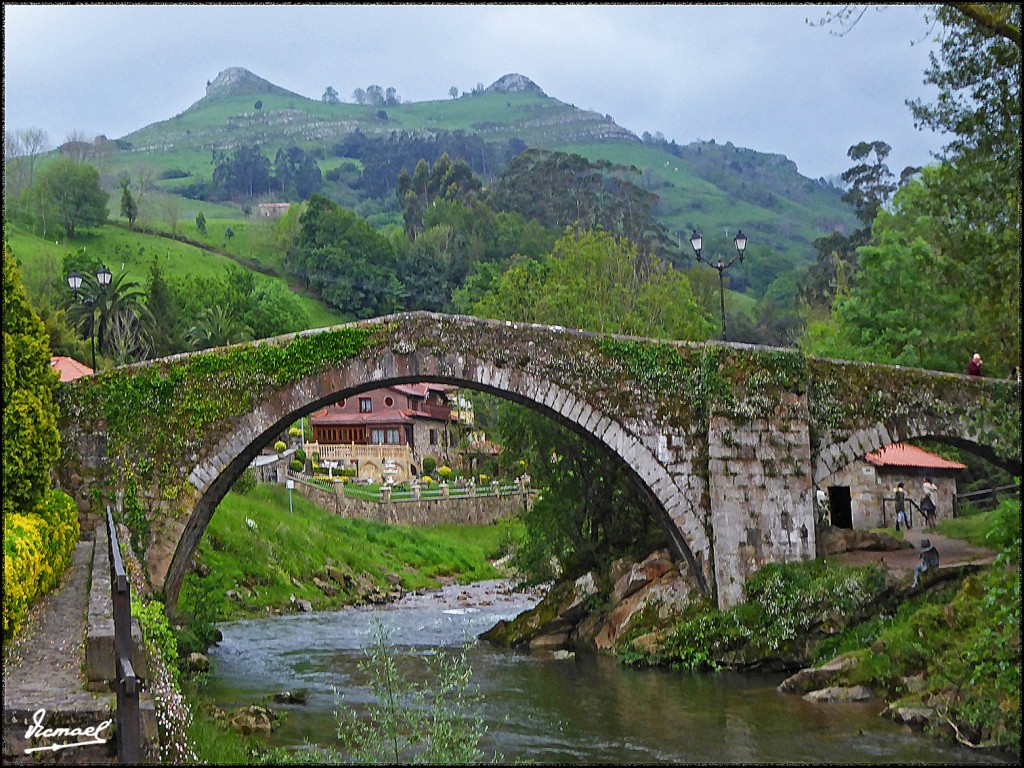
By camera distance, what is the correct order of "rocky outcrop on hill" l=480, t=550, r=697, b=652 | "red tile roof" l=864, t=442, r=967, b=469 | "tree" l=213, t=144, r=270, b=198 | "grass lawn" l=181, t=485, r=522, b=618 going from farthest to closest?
1. "tree" l=213, t=144, r=270, b=198
2. "red tile roof" l=864, t=442, r=967, b=469
3. "grass lawn" l=181, t=485, r=522, b=618
4. "rocky outcrop on hill" l=480, t=550, r=697, b=652

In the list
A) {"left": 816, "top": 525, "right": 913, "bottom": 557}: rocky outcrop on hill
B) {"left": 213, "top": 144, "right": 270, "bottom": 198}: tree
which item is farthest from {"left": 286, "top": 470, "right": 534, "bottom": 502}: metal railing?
{"left": 213, "top": 144, "right": 270, "bottom": 198}: tree

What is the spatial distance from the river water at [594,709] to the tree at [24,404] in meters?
3.93

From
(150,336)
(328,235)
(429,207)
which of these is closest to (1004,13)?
(150,336)

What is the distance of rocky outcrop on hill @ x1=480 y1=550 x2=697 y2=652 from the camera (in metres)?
21.7

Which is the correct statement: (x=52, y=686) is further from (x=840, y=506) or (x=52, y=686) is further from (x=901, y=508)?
(x=840, y=506)

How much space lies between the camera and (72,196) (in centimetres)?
8500

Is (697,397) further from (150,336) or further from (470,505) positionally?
(150,336)

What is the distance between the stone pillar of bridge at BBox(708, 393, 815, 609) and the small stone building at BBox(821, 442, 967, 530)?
1202 cm

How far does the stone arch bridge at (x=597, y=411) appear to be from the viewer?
20.4 metres

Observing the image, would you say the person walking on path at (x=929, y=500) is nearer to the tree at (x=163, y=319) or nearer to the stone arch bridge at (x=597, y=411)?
the stone arch bridge at (x=597, y=411)

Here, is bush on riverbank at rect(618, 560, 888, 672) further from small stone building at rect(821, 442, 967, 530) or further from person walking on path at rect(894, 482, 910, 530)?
small stone building at rect(821, 442, 967, 530)

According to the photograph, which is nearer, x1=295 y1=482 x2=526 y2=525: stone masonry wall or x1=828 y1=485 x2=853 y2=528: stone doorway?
x1=828 y1=485 x2=853 y2=528: stone doorway

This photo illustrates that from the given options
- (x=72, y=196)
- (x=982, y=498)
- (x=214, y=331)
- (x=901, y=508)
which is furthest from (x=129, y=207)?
(x=901, y=508)

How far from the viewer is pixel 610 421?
21.0 meters
